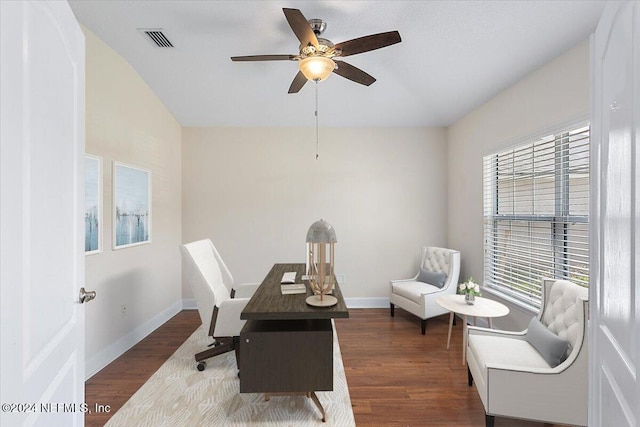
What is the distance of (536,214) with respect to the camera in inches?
103

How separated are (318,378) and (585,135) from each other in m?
2.57

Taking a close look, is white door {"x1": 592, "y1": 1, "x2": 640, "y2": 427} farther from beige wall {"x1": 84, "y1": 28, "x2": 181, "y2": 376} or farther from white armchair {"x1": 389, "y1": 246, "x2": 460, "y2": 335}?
beige wall {"x1": 84, "y1": 28, "x2": 181, "y2": 376}

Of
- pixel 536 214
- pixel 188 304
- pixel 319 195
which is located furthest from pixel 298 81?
pixel 188 304

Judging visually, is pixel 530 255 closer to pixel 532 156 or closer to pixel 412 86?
pixel 532 156

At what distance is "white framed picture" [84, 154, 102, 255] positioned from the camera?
2348 mm

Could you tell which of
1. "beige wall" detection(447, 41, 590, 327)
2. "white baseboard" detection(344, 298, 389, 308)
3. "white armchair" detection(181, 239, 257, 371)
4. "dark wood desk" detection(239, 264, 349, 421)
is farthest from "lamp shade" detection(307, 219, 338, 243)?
"white baseboard" detection(344, 298, 389, 308)

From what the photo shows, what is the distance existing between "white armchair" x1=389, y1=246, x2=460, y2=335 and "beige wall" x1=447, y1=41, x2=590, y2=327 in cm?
27

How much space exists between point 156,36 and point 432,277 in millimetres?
3838

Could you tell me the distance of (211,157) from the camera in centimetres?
406

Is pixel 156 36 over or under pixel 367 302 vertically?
over

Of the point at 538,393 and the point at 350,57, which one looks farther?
the point at 350,57

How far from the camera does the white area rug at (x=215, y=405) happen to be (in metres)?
1.89

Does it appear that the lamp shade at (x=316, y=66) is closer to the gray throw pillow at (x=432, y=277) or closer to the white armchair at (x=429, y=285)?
the white armchair at (x=429, y=285)

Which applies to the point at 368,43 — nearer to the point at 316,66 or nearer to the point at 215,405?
the point at 316,66
